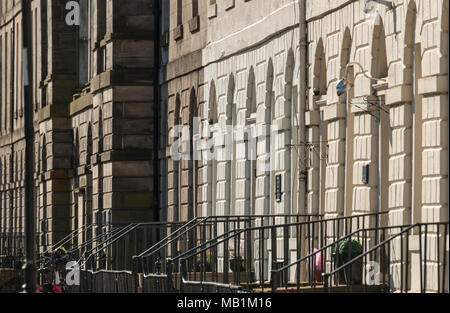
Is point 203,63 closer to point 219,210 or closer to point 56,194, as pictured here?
point 219,210

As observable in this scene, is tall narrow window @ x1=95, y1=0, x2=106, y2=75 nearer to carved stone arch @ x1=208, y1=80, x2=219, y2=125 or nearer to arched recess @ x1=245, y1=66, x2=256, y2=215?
carved stone arch @ x1=208, y1=80, x2=219, y2=125

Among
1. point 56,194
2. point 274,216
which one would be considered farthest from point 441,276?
point 56,194

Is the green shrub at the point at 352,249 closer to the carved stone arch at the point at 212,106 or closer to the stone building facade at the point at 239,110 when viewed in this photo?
the stone building facade at the point at 239,110

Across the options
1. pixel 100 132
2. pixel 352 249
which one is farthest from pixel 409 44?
pixel 100 132

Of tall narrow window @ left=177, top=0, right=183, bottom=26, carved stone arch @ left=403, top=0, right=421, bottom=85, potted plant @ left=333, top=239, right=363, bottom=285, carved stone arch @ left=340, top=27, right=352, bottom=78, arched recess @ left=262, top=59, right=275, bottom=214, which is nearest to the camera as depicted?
carved stone arch @ left=403, top=0, right=421, bottom=85

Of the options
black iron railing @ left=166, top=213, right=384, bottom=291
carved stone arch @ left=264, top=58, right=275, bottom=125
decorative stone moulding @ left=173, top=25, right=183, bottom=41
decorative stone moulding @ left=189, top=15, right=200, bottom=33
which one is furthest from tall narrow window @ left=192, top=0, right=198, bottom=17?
black iron railing @ left=166, top=213, right=384, bottom=291

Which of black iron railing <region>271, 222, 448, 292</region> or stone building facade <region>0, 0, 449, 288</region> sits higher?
stone building facade <region>0, 0, 449, 288</region>

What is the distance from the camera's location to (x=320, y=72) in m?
32.7

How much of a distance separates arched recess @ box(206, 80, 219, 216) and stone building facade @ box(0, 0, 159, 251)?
10.7 feet

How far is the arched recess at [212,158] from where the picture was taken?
136 feet

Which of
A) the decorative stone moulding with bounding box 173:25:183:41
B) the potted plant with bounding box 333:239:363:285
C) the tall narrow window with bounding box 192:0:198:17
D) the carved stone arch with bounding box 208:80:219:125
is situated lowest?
the potted plant with bounding box 333:239:363:285

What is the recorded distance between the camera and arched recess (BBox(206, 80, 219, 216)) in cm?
4131
